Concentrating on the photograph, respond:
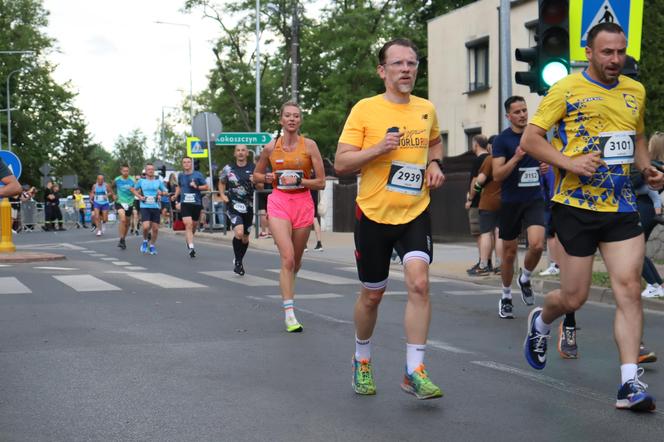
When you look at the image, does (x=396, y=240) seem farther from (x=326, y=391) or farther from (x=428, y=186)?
(x=326, y=391)

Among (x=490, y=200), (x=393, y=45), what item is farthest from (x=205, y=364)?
(x=490, y=200)

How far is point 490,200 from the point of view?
10.7 metres

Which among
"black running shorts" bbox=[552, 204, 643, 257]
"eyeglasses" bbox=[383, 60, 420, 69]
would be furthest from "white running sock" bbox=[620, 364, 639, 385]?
"eyeglasses" bbox=[383, 60, 420, 69]

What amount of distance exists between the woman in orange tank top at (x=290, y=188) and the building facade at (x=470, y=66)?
20.4 meters

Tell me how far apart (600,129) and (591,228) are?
20.8 inches

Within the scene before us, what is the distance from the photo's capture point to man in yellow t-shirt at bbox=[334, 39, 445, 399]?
5.61m

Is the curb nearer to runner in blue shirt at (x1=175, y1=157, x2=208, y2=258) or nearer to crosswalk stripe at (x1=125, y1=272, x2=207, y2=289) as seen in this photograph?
runner in blue shirt at (x1=175, y1=157, x2=208, y2=258)

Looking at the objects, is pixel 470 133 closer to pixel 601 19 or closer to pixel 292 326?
pixel 601 19

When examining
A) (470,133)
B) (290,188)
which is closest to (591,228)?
(290,188)

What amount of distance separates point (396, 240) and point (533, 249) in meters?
3.91

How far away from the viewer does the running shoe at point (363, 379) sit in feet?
18.7

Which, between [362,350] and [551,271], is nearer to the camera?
[362,350]

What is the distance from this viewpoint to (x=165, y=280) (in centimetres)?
1352

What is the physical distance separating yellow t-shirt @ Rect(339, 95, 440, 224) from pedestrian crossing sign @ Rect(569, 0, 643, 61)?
14.5 ft
